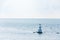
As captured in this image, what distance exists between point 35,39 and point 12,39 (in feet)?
4.20

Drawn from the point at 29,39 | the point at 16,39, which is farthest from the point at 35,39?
the point at 16,39

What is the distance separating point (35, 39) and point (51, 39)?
944 millimetres

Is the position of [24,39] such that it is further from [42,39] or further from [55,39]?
[55,39]

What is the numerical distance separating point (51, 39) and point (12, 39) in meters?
2.22

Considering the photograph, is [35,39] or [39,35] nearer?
[35,39]

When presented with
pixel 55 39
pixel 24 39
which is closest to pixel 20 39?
pixel 24 39

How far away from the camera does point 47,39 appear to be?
1100 centimetres

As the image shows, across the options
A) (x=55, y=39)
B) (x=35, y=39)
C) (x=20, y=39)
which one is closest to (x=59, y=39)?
Result: (x=55, y=39)

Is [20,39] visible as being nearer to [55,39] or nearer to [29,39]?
[29,39]

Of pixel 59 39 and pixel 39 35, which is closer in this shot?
pixel 59 39

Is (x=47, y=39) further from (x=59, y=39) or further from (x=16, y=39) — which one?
(x=16, y=39)

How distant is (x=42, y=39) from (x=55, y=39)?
29.4 inches

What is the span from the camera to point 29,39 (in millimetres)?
10906

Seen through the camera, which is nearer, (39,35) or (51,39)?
(51,39)
